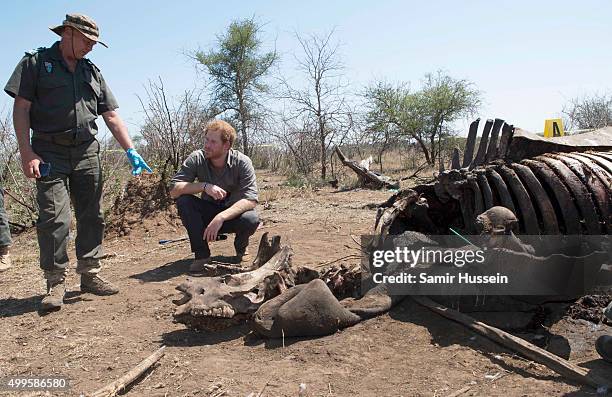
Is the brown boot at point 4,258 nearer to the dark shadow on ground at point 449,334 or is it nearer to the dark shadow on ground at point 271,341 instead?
the dark shadow on ground at point 271,341

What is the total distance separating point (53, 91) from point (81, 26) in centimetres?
52

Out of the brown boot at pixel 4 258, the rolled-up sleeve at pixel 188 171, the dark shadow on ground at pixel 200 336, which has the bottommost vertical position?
the dark shadow on ground at pixel 200 336

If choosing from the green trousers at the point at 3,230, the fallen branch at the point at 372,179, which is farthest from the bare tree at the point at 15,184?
the fallen branch at the point at 372,179

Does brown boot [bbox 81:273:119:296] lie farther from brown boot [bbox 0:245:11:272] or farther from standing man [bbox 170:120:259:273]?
brown boot [bbox 0:245:11:272]

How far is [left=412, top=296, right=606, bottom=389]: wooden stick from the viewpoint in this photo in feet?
7.95

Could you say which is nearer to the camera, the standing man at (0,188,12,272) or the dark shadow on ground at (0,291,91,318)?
the dark shadow on ground at (0,291,91,318)

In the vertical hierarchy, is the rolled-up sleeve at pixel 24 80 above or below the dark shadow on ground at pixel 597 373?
above

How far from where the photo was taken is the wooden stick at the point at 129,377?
2521mm

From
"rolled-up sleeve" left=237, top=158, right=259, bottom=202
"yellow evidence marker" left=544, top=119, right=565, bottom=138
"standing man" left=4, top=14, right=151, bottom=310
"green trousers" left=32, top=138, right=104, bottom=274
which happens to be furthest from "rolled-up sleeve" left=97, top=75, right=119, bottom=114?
"yellow evidence marker" left=544, top=119, right=565, bottom=138

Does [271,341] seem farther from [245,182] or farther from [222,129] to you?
[222,129]

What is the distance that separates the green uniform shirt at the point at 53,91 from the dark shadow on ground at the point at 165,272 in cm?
136

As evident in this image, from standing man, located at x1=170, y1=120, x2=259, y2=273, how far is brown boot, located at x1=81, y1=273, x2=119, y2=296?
674mm

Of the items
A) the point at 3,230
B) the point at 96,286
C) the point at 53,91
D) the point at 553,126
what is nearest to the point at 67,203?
the point at 96,286

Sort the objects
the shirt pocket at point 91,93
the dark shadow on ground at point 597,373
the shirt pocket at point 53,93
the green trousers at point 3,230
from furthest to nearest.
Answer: the green trousers at point 3,230, the shirt pocket at point 91,93, the shirt pocket at point 53,93, the dark shadow on ground at point 597,373
